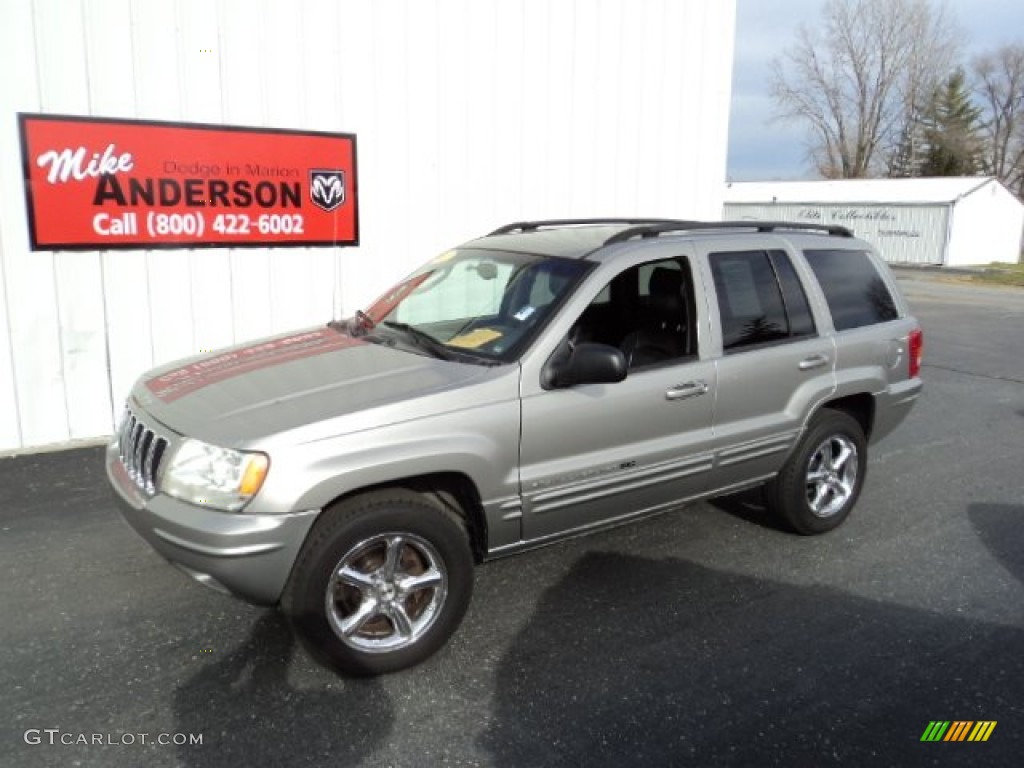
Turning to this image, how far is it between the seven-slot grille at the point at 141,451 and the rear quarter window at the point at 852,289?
362cm

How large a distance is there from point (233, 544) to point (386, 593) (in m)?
0.66

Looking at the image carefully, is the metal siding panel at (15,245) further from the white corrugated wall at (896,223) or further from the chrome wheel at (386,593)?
the white corrugated wall at (896,223)

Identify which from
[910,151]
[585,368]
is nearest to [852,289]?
[585,368]

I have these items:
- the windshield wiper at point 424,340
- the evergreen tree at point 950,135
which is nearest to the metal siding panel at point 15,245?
the windshield wiper at point 424,340

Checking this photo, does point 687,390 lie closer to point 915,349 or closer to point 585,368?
point 585,368

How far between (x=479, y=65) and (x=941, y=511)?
5526 millimetres

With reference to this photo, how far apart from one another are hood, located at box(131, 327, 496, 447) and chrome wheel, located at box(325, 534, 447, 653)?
0.55 metres

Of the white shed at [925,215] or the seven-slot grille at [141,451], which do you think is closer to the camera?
the seven-slot grille at [141,451]

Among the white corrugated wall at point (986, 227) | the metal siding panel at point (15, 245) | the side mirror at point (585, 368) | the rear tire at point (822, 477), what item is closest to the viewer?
the side mirror at point (585, 368)

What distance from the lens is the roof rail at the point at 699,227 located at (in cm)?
408

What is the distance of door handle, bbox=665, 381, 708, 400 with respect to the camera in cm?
389

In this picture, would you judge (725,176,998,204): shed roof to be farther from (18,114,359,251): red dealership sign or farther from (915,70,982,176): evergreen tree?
(18,114,359,251): red dealership sign

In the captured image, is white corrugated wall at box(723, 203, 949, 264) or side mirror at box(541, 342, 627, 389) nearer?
side mirror at box(541, 342, 627, 389)

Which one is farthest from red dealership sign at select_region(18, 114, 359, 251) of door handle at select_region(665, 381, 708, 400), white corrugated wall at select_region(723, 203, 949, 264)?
white corrugated wall at select_region(723, 203, 949, 264)
